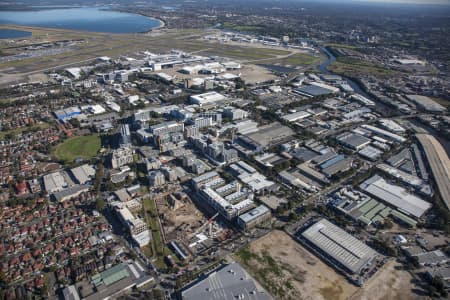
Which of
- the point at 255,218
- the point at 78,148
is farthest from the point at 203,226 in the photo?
the point at 78,148

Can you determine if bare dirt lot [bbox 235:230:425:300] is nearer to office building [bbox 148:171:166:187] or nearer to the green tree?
office building [bbox 148:171:166:187]

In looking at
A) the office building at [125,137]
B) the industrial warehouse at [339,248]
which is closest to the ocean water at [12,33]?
the office building at [125,137]

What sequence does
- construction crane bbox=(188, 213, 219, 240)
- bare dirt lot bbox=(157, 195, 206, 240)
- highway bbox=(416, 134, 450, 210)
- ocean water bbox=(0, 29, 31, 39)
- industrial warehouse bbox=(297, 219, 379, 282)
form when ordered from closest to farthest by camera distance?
industrial warehouse bbox=(297, 219, 379, 282), construction crane bbox=(188, 213, 219, 240), bare dirt lot bbox=(157, 195, 206, 240), highway bbox=(416, 134, 450, 210), ocean water bbox=(0, 29, 31, 39)

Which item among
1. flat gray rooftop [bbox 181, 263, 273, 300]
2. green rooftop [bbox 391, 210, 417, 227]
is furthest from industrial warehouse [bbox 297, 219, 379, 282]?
flat gray rooftop [bbox 181, 263, 273, 300]

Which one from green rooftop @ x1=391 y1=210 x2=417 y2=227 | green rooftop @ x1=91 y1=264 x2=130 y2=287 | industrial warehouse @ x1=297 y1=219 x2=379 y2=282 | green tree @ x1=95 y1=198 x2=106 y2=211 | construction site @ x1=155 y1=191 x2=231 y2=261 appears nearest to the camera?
green rooftop @ x1=91 y1=264 x2=130 y2=287

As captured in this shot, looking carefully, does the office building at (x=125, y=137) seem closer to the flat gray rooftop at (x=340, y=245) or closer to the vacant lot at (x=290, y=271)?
the vacant lot at (x=290, y=271)

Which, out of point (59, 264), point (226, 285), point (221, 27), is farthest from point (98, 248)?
point (221, 27)
